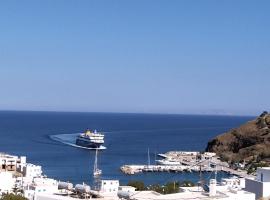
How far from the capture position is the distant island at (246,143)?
6929 centimetres

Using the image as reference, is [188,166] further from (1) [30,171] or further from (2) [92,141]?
(1) [30,171]

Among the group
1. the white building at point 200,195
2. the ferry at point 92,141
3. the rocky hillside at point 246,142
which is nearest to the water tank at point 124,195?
the white building at point 200,195

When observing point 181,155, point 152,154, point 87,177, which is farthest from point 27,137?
point 87,177

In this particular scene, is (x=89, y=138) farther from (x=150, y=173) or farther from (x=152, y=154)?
(x=150, y=173)

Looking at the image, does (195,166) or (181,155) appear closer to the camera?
(195,166)

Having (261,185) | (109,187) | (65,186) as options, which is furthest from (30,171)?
(261,185)

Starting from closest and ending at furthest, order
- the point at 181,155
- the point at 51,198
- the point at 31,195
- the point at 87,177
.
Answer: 1. the point at 51,198
2. the point at 31,195
3. the point at 87,177
4. the point at 181,155

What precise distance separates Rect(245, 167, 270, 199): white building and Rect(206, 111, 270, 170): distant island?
38.3 meters

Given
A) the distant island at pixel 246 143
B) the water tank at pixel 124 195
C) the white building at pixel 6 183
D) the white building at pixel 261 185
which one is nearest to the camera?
the water tank at pixel 124 195

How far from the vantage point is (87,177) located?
5331 cm

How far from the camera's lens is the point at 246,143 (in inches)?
3007

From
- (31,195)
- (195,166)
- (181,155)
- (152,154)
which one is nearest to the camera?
(31,195)

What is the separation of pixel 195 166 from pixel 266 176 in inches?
1521

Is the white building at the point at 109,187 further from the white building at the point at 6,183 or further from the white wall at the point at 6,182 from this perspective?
the white wall at the point at 6,182
